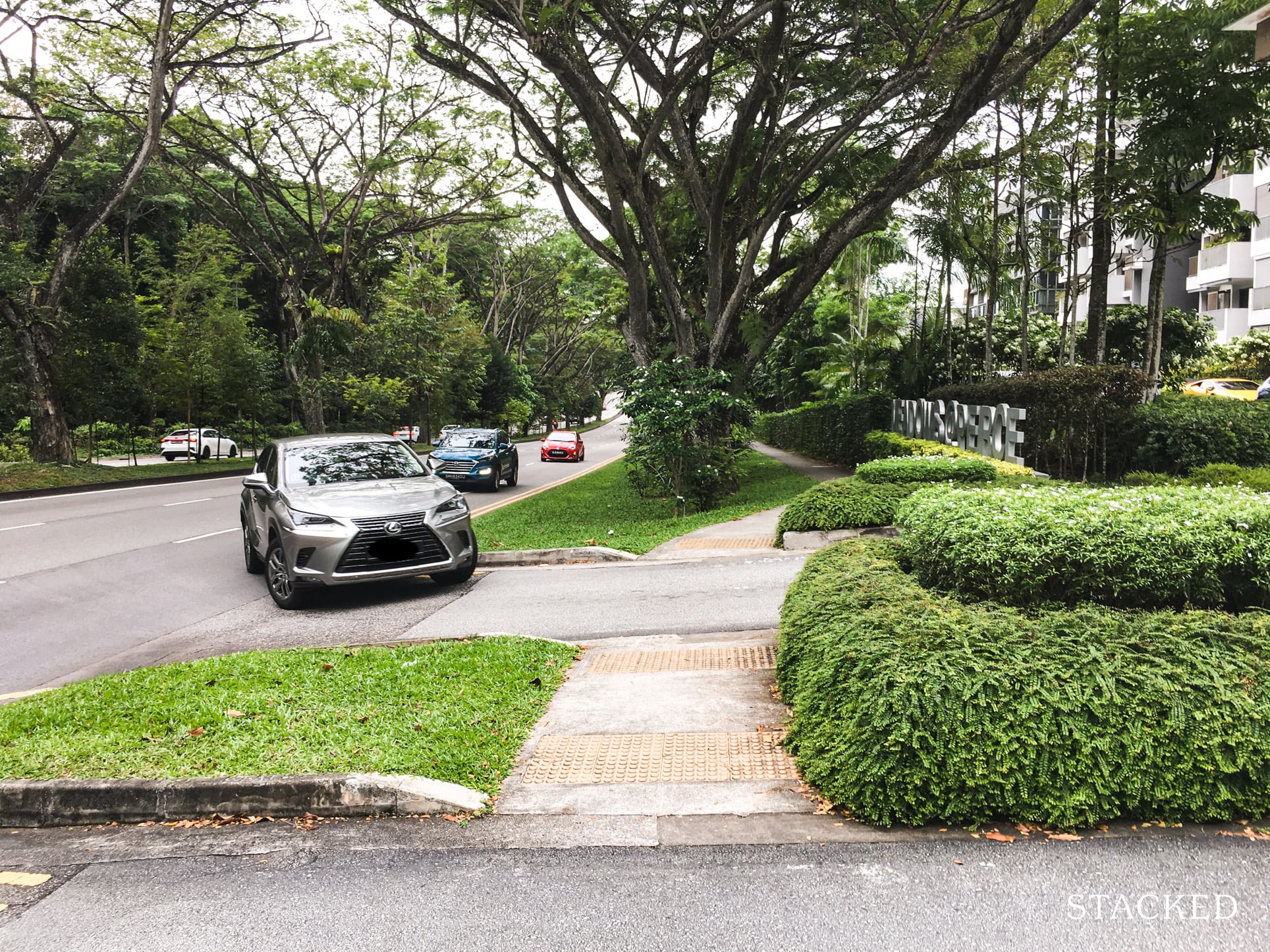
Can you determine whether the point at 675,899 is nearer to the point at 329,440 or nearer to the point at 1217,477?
the point at 329,440

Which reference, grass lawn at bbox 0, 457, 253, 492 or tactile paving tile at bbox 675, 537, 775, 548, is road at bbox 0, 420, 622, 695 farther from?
grass lawn at bbox 0, 457, 253, 492

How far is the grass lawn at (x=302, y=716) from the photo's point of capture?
443 cm

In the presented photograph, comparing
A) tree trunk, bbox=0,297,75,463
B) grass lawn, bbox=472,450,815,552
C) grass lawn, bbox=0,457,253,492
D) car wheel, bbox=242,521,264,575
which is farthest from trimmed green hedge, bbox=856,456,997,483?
tree trunk, bbox=0,297,75,463

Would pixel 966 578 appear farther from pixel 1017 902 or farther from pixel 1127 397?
pixel 1127 397

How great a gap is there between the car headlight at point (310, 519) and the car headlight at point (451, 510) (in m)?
0.99

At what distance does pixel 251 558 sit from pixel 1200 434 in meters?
11.3

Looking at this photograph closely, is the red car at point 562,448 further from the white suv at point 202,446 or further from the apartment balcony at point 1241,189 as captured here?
the apartment balcony at point 1241,189

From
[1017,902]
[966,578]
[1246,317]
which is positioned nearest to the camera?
[1017,902]

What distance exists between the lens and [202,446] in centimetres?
3547

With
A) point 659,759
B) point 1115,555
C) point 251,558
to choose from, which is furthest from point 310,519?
point 1115,555

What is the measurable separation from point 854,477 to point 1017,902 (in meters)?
8.91

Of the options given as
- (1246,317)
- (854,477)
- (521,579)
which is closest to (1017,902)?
(521,579)

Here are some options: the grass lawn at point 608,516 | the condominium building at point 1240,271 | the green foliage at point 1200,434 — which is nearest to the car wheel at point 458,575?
the grass lawn at point 608,516

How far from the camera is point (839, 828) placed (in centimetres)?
377
